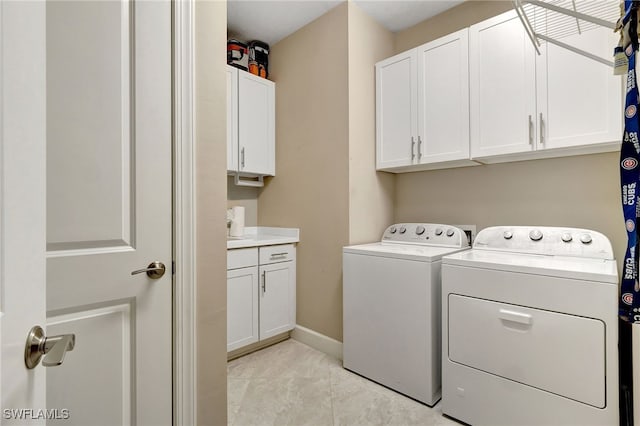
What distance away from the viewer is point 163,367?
1.12 meters

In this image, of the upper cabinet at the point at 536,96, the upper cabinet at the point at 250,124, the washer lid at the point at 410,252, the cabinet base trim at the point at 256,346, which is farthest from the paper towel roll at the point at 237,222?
the upper cabinet at the point at 536,96

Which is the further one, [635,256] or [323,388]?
[323,388]

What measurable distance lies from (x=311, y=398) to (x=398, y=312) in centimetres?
72

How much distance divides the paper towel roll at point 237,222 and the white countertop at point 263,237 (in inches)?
1.7

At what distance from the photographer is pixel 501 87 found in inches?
76.4

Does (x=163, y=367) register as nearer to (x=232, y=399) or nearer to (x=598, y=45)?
(x=232, y=399)

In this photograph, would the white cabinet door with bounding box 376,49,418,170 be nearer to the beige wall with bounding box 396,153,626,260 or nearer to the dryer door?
the beige wall with bounding box 396,153,626,260

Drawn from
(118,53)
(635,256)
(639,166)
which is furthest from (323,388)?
(118,53)

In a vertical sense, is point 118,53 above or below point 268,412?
above

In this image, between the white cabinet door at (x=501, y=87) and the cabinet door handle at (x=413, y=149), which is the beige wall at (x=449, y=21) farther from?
the cabinet door handle at (x=413, y=149)

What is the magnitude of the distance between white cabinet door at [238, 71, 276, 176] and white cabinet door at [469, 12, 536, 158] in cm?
166

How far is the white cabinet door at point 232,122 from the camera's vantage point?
8.45 ft

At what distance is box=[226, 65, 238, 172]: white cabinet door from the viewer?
8.45ft

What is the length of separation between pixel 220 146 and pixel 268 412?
145 cm
